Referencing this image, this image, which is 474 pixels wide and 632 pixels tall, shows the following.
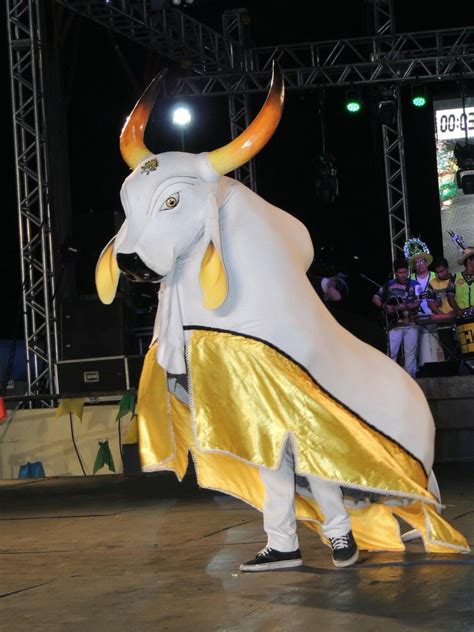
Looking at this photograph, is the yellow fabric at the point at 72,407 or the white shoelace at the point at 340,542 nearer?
the white shoelace at the point at 340,542

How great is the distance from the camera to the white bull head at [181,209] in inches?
153

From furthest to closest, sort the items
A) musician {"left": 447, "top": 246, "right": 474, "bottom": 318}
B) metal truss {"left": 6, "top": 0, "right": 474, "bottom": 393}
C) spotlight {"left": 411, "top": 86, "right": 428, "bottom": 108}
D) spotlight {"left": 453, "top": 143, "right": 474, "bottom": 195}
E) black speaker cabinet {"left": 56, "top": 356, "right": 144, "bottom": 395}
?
spotlight {"left": 453, "top": 143, "right": 474, "bottom": 195} → spotlight {"left": 411, "top": 86, "right": 428, "bottom": 108} → metal truss {"left": 6, "top": 0, "right": 474, "bottom": 393} → musician {"left": 447, "top": 246, "right": 474, "bottom": 318} → black speaker cabinet {"left": 56, "top": 356, "right": 144, "bottom": 395}

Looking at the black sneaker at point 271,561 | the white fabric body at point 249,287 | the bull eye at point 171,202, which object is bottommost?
the black sneaker at point 271,561

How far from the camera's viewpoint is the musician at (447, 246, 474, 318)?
10.4m

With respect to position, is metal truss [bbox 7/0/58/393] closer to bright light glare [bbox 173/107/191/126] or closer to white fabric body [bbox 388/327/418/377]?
bright light glare [bbox 173/107/191/126]

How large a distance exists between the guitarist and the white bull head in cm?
733

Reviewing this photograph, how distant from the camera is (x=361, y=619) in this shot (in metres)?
3.00

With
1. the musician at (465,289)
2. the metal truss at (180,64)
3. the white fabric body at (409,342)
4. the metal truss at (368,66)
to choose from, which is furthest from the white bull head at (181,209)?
the metal truss at (368,66)

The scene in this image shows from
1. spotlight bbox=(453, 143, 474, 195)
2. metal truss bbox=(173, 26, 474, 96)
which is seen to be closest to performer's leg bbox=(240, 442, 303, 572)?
metal truss bbox=(173, 26, 474, 96)

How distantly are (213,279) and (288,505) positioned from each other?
3.12 ft

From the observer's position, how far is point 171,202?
396cm

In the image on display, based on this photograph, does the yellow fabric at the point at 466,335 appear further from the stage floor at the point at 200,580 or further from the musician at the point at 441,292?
the stage floor at the point at 200,580

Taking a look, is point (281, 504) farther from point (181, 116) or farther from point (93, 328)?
point (181, 116)

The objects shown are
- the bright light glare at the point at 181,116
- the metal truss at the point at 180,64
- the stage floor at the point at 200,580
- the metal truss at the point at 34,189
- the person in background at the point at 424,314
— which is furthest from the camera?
the bright light glare at the point at 181,116
